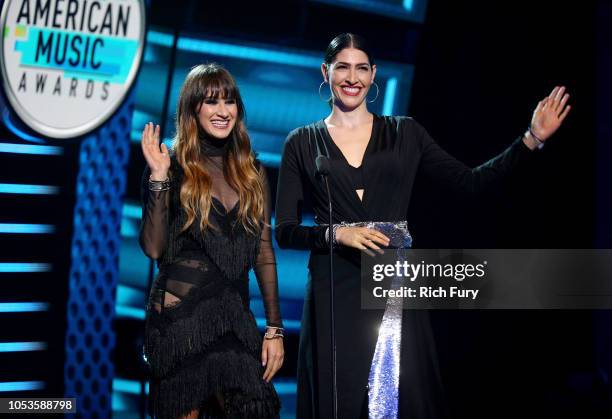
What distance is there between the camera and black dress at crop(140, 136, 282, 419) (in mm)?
2660

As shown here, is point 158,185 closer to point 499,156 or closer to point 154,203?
point 154,203

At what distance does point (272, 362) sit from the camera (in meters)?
2.80

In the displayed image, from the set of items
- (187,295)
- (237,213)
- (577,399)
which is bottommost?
(577,399)

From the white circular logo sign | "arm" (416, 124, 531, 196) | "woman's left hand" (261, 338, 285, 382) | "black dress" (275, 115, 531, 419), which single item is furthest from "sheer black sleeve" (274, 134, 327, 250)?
the white circular logo sign

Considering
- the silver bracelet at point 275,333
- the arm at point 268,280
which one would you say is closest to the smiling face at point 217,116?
the arm at point 268,280

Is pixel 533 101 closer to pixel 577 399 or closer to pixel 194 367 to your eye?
pixel 577 399

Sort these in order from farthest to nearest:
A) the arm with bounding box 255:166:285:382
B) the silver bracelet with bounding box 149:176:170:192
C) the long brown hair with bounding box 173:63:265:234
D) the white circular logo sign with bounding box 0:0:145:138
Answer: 1. the white circular logo sign with bounding box 0:0:145:138
2. the arm with bounding box 255:166:285:382
3. the long brown hair with bounding box 173:63:265:234
4. the silver bracelet with bounding box 149:176:170:192

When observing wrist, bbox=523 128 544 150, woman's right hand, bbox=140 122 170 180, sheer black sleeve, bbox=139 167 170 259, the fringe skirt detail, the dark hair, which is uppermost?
the dark hair

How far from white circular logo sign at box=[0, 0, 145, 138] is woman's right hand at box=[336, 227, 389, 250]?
157 centimetres

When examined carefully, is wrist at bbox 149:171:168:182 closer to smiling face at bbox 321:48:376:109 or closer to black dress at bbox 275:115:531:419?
black dress at bbox 275:115:531:419

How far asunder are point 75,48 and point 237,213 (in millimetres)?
1462

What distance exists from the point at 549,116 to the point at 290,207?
96 centimetres

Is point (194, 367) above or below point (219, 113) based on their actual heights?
below

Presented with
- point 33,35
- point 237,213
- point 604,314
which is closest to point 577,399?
point 604,314
